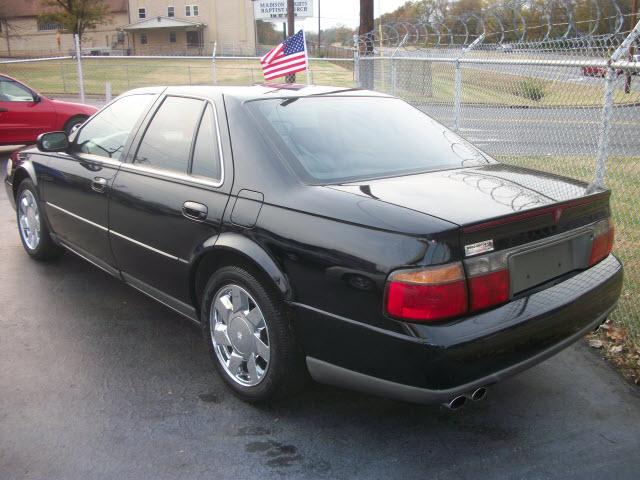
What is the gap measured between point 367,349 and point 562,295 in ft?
3.18

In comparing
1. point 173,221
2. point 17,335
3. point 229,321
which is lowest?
point 17,335

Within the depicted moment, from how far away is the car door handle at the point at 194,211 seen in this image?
3299 millimetres

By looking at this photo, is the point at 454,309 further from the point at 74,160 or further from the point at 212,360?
the point at 74,160

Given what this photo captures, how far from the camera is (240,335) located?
3213 millimetres

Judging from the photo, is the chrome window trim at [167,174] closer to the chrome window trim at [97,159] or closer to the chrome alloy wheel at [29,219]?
the chrome window trim at [97,159]

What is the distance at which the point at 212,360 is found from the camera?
347 centimetres

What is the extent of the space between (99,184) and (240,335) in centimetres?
168

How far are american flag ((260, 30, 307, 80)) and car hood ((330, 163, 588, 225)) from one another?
866cm

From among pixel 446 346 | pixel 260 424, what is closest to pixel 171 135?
pixel 260 424

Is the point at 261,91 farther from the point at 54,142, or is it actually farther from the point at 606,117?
the point at 606,117

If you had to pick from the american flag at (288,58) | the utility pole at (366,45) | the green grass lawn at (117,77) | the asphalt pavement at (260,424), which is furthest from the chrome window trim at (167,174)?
the green grass lawn at (117,77)

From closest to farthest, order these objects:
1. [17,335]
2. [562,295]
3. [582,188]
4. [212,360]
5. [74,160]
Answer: [562,295] < [582,188] < [212,360] < [17,335] < [74,160]

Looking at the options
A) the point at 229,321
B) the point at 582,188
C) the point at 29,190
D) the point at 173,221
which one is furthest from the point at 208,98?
the point at 29,190

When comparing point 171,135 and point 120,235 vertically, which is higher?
point 171,135
